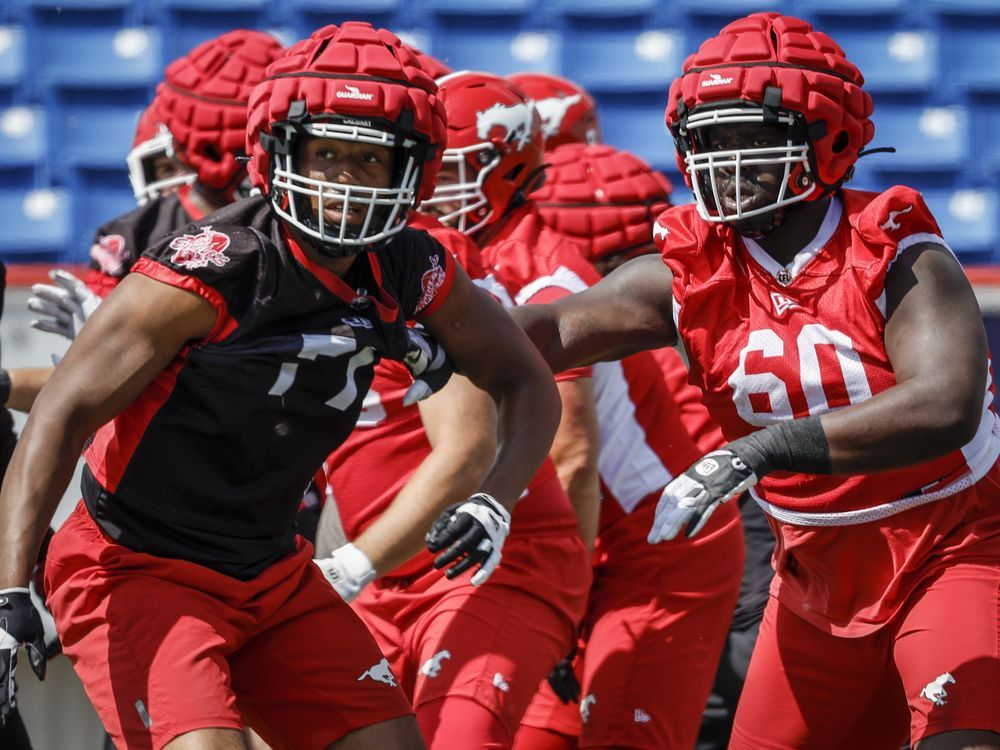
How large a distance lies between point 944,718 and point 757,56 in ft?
4.21

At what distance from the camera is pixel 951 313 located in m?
2.83

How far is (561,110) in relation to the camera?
583 cm

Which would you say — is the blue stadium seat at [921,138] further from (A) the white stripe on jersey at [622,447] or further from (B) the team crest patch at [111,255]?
(B) the team crest patch at [111,255]

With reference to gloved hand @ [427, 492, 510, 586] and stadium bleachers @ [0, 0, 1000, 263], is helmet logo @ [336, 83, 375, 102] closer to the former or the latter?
gloved hand @ [427, 492, 510, 586]

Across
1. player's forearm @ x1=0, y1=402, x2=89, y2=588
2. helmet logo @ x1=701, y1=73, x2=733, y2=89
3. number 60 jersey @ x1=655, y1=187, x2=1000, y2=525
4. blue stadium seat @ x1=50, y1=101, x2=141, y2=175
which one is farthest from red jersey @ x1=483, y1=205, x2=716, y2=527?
blue stadium seat @ x1=50, y1=101, x2=141, y2=175

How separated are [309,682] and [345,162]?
98 centimetres

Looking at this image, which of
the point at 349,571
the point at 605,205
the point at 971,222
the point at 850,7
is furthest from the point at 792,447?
the point at 850,7

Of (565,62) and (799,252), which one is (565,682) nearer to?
(799,252)

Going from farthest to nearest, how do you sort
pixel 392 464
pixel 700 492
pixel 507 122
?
pixel 507 122
pixel 392 464
pixel 700 492

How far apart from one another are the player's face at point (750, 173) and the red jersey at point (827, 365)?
0.10m

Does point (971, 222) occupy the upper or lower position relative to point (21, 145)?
lower

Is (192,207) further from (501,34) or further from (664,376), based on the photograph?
(501,34)

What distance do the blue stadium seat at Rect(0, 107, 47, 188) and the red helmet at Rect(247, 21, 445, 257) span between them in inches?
170

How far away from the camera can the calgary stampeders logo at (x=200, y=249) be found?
2.67m
